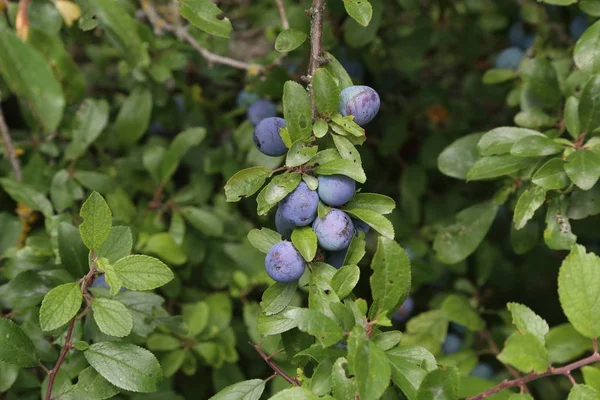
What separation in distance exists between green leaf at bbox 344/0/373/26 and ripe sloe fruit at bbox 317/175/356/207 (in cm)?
24

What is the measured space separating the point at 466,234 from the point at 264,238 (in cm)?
60

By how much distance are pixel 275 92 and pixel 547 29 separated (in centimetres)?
74

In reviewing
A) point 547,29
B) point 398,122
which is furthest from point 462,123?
point 547,29

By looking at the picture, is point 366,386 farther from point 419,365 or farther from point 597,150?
point 597,150

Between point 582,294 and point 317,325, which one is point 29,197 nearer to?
point 317,325

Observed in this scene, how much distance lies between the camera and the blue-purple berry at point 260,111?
159 cm

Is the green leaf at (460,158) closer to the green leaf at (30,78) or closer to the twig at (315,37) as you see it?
the twig at (315,37)

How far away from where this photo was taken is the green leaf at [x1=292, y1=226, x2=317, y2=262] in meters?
0.81

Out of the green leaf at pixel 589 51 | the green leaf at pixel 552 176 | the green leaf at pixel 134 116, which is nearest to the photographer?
the green leaf at pixel 552 176

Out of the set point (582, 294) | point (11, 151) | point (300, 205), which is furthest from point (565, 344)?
point (11, 151)

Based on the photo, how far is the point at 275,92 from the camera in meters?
1.38

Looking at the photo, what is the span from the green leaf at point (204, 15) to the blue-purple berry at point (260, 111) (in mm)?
604

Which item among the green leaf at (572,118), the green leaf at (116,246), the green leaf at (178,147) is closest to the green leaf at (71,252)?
the green leaf at (116,246)

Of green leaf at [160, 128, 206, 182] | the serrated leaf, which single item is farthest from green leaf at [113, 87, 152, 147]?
the serrated leaf
